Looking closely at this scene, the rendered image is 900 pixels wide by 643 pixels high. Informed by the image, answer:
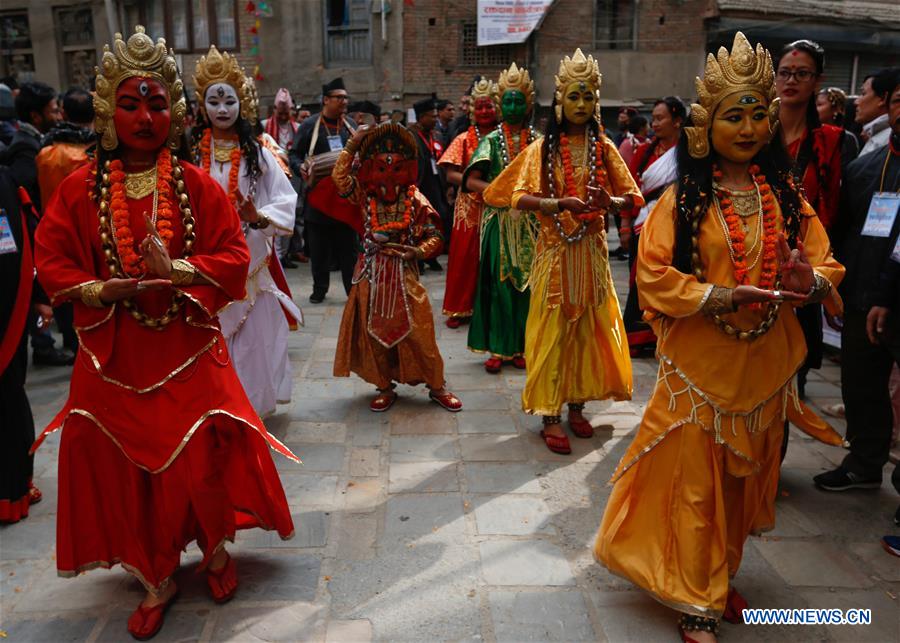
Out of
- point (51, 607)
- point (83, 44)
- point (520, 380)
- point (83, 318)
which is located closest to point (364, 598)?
point (51, 607)

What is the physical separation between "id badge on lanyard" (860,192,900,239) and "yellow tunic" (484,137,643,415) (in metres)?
1.21

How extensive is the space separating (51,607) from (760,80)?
341 centimetres

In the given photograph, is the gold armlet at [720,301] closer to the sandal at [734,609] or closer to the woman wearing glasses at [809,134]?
the sandal at [734,609]

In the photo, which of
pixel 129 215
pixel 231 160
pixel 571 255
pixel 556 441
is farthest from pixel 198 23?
pixel 129 215

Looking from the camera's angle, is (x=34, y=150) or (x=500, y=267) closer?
(x=34, y=150)

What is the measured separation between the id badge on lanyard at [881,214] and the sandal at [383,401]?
3.10m

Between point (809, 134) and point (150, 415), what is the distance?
135 inches

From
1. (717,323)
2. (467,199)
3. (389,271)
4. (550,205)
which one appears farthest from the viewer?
(467,199)

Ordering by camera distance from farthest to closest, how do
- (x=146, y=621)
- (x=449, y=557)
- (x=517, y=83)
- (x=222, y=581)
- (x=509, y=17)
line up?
(x=509, y=17) → (x=517, y=83) → (x=449, y=557) → (x=222, y=581) → (x=146, y=621)

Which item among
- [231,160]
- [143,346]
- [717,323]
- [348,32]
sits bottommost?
[143,346]

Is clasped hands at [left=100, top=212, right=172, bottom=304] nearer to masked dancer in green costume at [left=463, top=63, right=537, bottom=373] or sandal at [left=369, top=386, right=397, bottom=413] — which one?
sandal at [left=369, top=386, right=397, bottom=413]

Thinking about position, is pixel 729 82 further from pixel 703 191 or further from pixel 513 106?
pixel 513 106

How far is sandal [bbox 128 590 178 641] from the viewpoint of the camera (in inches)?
111

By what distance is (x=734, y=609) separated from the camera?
295 centimetres
